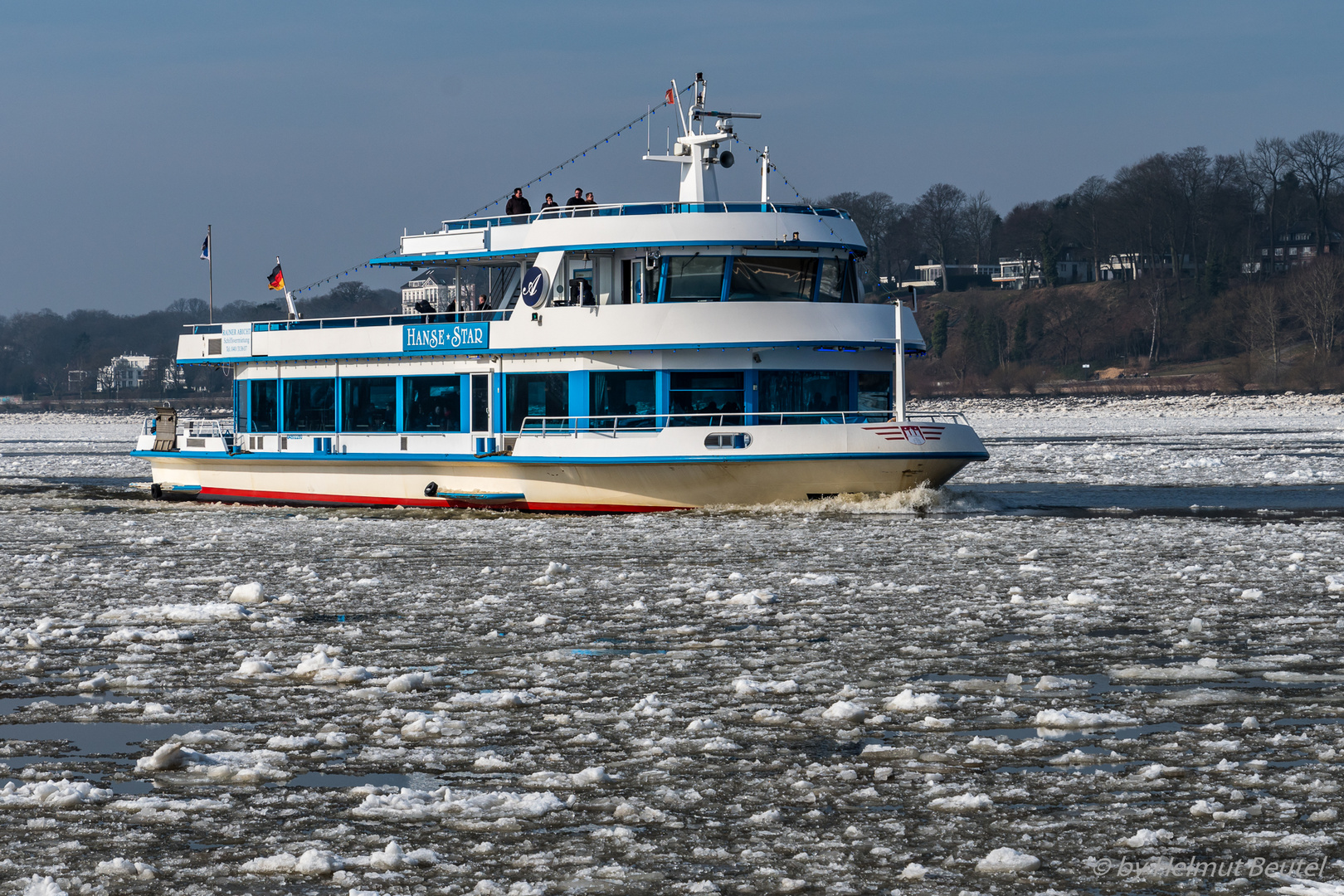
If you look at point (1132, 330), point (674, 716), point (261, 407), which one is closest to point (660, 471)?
point (261, 407)

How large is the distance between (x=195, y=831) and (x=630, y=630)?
5627 millimetres

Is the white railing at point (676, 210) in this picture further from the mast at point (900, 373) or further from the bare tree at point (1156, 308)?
the bare tree at point (1156, 308)

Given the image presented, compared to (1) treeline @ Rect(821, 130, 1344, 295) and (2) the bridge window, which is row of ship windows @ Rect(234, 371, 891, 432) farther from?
(1) treeline @ Rect(821, 130, 1344, 295)

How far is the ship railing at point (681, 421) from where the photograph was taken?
922 inches

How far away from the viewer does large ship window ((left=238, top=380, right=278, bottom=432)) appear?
96.5 feet

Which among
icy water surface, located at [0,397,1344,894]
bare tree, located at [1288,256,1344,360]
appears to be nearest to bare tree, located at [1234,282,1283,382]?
bare tree, located at [1288,256,1344,360]

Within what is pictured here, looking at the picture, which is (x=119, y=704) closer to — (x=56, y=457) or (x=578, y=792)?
(x=578, y=792)

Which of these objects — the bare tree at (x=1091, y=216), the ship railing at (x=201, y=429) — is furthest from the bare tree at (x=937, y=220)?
the ship railing at (x=201, y=429)

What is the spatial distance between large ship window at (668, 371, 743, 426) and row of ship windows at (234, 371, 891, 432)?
14mm

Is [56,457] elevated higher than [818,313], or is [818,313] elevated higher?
[818,313]

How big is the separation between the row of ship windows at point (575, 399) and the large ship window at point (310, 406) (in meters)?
0.02

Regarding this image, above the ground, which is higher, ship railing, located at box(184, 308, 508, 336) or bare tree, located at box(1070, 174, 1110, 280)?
bare tree, located at box(1070, 174, 1110, 280)

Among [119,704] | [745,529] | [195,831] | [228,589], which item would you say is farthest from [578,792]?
[745,529]

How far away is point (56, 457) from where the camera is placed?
165 ft
